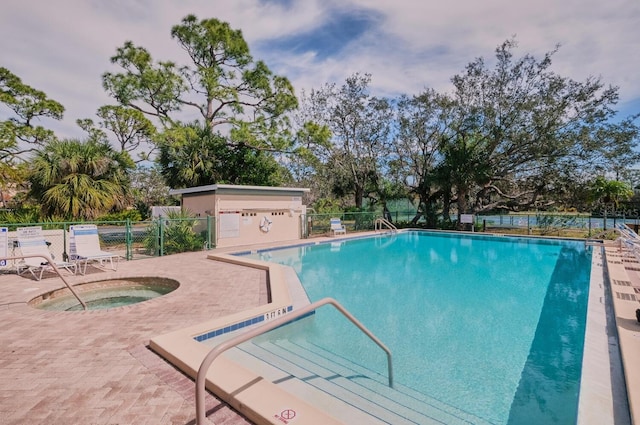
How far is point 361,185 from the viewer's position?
2592 cm

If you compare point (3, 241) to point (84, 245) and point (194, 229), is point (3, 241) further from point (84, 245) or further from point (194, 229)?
point (194, 229)

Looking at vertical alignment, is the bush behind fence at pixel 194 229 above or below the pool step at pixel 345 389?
above

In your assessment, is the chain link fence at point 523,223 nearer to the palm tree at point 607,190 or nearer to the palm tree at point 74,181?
the palm tree at point 607,190

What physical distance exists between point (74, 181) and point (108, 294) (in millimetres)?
6774

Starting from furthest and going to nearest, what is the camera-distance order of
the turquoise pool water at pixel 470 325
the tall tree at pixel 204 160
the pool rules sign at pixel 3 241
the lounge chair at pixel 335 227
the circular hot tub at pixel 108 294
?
the tall tree at pixel 204 160, the lounge chair at pixel 335 227, the pool rules sign at pixel 3 241, the circular hot tub at pixel 108 294, the turquoise pool water at pixel 470 325

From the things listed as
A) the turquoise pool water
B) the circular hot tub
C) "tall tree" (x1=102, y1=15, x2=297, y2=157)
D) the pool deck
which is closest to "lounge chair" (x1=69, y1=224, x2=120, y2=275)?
the circular hot tub

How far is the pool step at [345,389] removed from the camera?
10.2ft

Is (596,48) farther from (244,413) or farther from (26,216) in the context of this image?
(26,216)

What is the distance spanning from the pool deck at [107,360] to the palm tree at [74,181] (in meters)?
5.36

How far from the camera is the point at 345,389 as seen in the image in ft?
11.6

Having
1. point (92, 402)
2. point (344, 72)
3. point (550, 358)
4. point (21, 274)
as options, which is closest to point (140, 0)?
point (21, 274)

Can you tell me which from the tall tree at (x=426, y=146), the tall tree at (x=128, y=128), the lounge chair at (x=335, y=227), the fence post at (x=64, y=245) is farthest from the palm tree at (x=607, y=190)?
the tall tree at (x=128, y=128)

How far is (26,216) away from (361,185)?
65.4 ft

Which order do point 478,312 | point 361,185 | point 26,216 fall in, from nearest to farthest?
1. point 478,312
2. point 26,216
3. point 361,185
